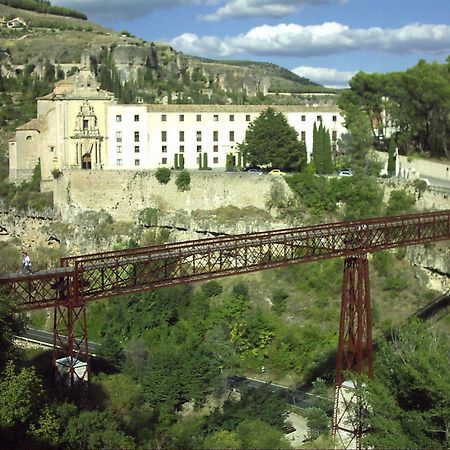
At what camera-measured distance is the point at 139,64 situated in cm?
9838

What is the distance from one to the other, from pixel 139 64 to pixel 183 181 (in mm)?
58842

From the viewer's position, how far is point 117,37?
110 meters

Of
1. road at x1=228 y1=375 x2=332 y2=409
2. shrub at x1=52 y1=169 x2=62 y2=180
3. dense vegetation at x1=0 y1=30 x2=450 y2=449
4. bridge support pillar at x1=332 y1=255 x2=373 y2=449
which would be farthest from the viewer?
shrub at x1=52 y1=169 x2=62 y2=180

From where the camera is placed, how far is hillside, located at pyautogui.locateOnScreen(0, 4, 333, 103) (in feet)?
302

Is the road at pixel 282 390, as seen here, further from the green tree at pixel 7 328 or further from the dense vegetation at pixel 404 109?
the dense vegetation at pixel 404 109

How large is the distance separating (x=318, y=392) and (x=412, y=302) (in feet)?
28.3

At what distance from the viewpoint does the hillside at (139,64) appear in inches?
3622

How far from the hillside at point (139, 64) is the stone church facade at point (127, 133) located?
105 ft

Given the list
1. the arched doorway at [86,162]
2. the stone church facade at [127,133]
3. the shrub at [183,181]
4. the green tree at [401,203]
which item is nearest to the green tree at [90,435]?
the green tree at [401,203]

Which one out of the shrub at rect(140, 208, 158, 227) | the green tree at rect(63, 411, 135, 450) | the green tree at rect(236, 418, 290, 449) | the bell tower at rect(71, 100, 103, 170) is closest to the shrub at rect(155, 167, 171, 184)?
the shrub at rect(140, 208, 158, 227)

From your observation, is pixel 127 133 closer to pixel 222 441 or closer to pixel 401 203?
pixel 401 203

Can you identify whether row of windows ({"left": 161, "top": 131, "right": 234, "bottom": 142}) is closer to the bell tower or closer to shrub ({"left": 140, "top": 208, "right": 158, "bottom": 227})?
the bell tower

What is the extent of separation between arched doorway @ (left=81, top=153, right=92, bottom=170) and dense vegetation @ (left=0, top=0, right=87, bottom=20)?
10611 cm

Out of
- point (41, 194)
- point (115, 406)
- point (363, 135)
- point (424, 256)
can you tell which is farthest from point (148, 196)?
point (115, 406)
